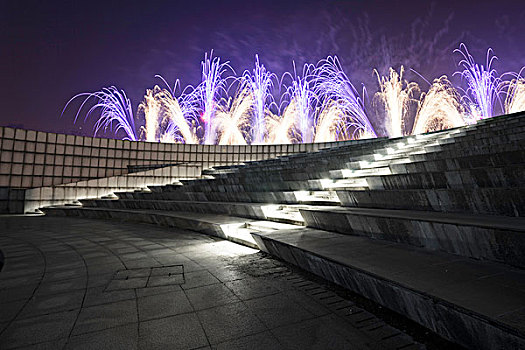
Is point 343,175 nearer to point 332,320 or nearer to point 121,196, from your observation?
point 332,320

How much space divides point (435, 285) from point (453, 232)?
969mm

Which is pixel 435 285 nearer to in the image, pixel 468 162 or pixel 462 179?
pixel 462 179

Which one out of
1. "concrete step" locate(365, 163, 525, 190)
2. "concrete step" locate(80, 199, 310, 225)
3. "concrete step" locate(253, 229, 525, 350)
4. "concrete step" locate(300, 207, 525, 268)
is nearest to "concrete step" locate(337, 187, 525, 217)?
"concrete step" locate(300, 207, 525, 268)

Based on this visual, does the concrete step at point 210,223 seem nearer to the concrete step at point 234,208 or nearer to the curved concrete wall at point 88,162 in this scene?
the concrete step at point 234,208

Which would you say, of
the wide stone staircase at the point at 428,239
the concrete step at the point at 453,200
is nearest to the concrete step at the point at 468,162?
the wide stone staircase at the point at 428,239

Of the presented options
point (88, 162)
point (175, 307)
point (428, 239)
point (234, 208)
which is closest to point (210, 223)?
point (234, 208)

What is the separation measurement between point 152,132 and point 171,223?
16296mm

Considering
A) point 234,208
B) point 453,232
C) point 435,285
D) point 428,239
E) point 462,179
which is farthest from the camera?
point 234,208

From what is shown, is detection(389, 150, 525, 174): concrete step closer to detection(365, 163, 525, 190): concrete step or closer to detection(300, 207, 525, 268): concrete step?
detection(365, 163, 525, 190): concrete step

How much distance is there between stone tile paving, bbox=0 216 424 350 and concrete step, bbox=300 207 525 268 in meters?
1.16

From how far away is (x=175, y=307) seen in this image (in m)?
2.46

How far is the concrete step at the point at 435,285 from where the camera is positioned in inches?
58.9

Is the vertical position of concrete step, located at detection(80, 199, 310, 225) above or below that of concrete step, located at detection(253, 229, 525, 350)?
above

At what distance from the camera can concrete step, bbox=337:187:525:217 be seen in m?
2.96
